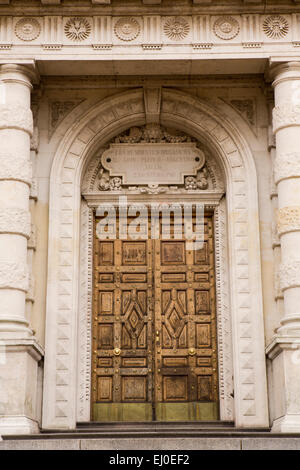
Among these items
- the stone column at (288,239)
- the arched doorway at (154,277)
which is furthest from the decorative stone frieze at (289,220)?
the arched doorway at (154,277)

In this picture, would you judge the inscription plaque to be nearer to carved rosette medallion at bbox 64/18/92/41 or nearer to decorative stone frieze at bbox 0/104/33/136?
decorative stone frieze at bbox 0/104/33/136

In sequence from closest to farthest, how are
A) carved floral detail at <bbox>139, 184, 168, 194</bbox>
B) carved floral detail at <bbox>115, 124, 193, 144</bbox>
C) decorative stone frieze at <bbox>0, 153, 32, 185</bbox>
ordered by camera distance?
decorative stone frieze at <bbox>0, 153, 32, 185</bbox> < carved floral detail at <bbox>139, 184, 168, 194</bbox> < carved floral detail at <bbox>115, 124, 193, 144</bbox>

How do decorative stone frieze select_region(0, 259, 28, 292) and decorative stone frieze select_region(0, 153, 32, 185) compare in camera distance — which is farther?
decorative stone frieze select_region(0, 153, 32, 185)

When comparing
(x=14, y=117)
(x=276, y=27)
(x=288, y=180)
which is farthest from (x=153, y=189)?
(x=276, y=27)

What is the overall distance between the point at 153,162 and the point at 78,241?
2261 millimetres

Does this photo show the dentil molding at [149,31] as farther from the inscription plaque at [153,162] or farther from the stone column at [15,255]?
the inscription plaque at [153,162]

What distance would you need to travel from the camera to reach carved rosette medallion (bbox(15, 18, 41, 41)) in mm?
13453

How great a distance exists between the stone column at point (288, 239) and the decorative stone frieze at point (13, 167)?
14.4 feet

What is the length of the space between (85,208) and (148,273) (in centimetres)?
176

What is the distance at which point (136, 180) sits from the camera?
48.5 feet

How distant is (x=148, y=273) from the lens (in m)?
14.5

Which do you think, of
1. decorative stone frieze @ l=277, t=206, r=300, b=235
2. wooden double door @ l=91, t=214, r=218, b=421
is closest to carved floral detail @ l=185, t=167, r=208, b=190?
wooden double door @ l=91, t=214, r=218, b=421

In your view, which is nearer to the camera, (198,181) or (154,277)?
(154,277)

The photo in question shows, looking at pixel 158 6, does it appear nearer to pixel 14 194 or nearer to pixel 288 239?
pixel 14 194
